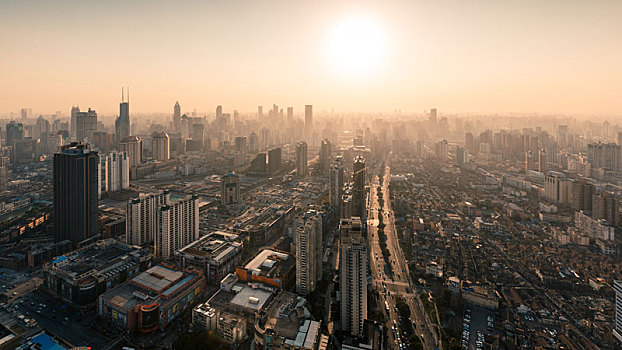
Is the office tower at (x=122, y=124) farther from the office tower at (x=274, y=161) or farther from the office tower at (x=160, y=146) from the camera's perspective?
the office tower at (x=274, y=161)

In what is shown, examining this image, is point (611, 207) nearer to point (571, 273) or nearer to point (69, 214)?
point (571, 273)

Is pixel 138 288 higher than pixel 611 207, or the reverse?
pixel 611 207

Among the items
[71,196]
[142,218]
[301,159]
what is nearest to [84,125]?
[301,159]

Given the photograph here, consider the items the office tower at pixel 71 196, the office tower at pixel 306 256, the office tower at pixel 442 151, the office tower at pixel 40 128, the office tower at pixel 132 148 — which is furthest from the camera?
the office tower at pixel 40 128

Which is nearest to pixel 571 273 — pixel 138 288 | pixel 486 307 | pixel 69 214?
pixel 486 307

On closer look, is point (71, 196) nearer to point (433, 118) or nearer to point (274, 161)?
point (274, 161)

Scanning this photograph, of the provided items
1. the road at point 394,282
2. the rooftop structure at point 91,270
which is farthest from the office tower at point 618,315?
the rooftop structure at point 91,270
